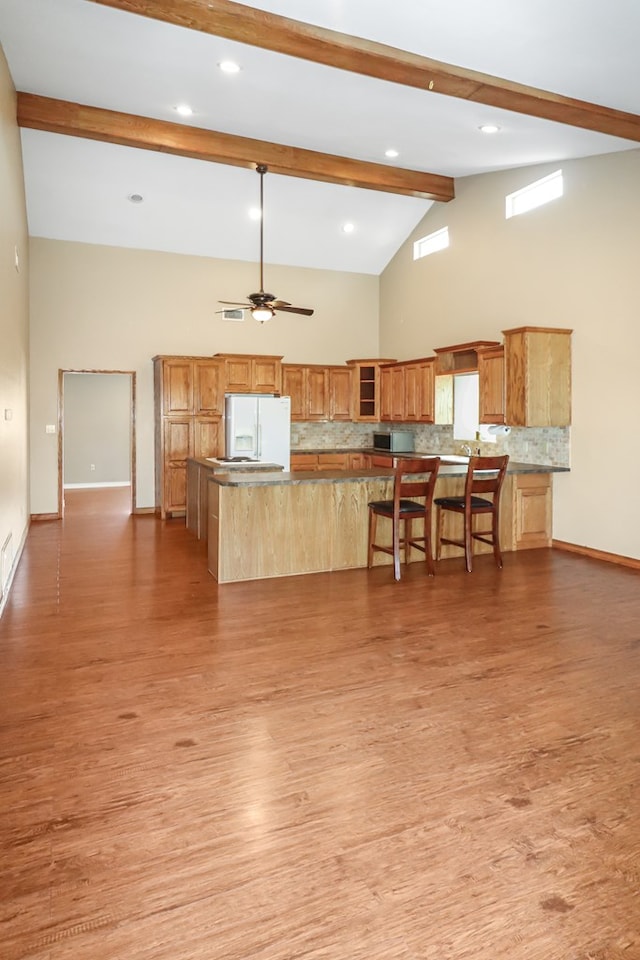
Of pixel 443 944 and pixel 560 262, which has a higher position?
pixel 560 262

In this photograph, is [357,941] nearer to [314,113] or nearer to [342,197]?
[314,113]

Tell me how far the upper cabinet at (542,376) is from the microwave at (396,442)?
2.87m

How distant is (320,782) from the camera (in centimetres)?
226

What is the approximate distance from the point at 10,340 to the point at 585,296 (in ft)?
17.2

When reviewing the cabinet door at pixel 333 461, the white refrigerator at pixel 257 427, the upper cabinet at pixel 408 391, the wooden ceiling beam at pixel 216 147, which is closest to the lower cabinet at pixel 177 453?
the white refrigerator at pixel 257 427

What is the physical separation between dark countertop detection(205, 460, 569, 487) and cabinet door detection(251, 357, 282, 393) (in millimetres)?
3308

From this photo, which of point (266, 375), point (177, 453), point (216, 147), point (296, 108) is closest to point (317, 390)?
point (266, 375)

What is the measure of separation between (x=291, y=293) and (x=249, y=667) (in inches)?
286

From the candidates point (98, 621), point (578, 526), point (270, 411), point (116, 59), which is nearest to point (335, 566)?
point (98, 621)

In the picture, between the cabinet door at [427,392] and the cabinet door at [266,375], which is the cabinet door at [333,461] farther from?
the cabinet door at [427,392]

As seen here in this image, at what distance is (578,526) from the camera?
6.21 m

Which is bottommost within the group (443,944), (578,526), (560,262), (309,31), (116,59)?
(443,944)

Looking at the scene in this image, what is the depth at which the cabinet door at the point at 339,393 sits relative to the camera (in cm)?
952

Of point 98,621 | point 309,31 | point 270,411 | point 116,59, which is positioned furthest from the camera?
point 270,411
